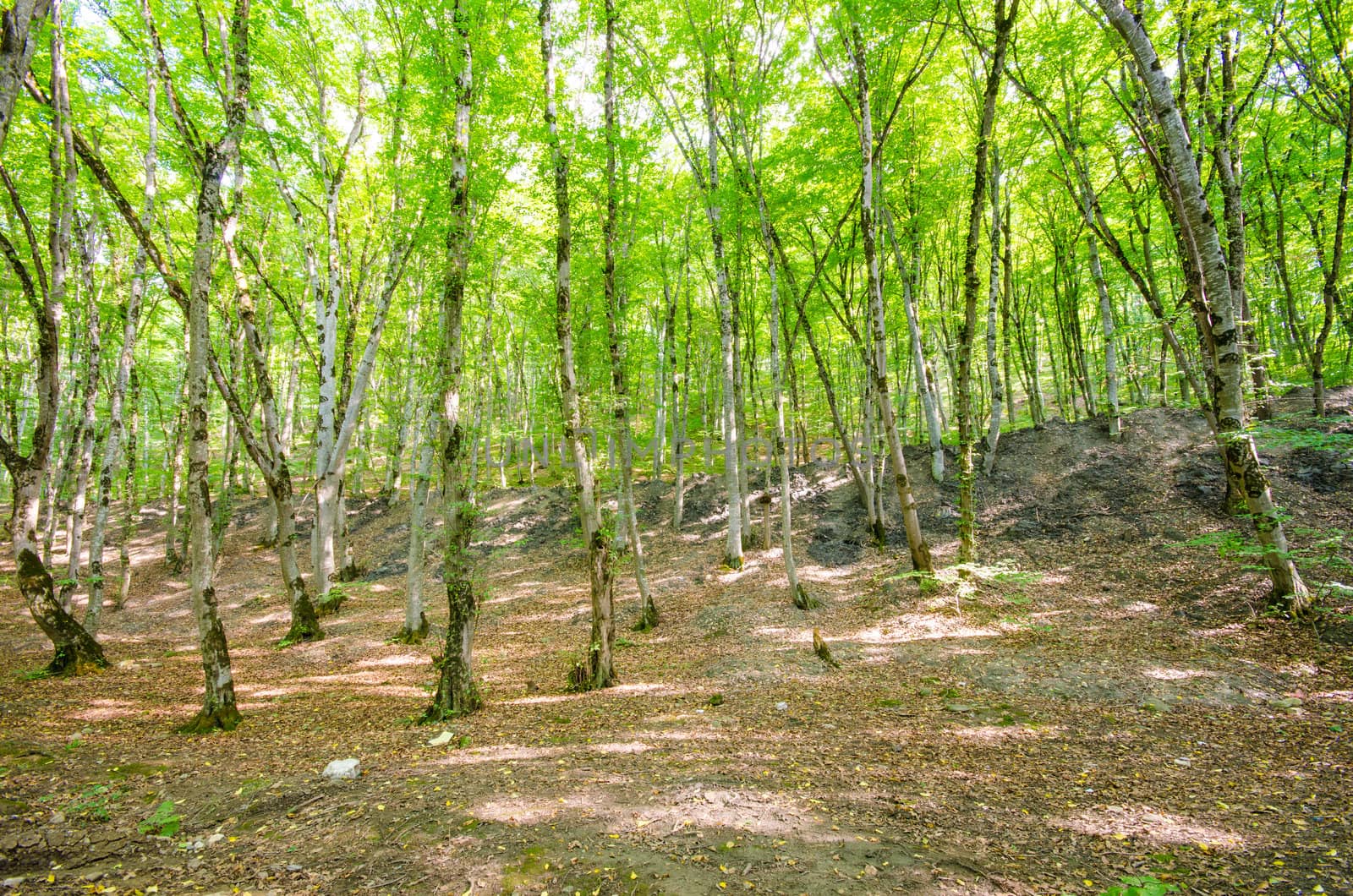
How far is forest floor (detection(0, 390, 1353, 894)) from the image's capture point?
10.9 feet

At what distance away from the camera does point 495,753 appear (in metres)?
5.37

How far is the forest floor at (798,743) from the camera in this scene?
333 cm

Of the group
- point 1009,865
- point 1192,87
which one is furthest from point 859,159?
point 1009,865

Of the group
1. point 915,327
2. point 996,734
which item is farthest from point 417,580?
point 915,327

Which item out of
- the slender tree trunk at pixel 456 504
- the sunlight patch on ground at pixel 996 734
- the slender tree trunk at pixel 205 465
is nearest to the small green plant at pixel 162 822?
the slender tree trunk at pixel 205 465

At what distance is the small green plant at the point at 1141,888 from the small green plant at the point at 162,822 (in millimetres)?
5893

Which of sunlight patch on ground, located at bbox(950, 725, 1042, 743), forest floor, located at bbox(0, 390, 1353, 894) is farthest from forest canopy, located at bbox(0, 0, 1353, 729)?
sunlight patch on ground, located at bbox(950, 725, 1042, 743)

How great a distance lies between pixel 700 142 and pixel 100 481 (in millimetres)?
14276

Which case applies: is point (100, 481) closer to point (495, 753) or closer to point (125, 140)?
point (125, 140)

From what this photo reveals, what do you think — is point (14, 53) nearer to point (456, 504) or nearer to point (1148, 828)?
point (456, 504)

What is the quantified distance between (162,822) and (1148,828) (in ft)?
22.6

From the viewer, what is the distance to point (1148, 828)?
358 cm

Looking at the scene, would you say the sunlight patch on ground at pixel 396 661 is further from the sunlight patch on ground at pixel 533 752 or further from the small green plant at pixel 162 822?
the small green plant at pixel 162 822

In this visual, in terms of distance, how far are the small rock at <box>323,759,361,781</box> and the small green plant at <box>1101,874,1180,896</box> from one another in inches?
217
